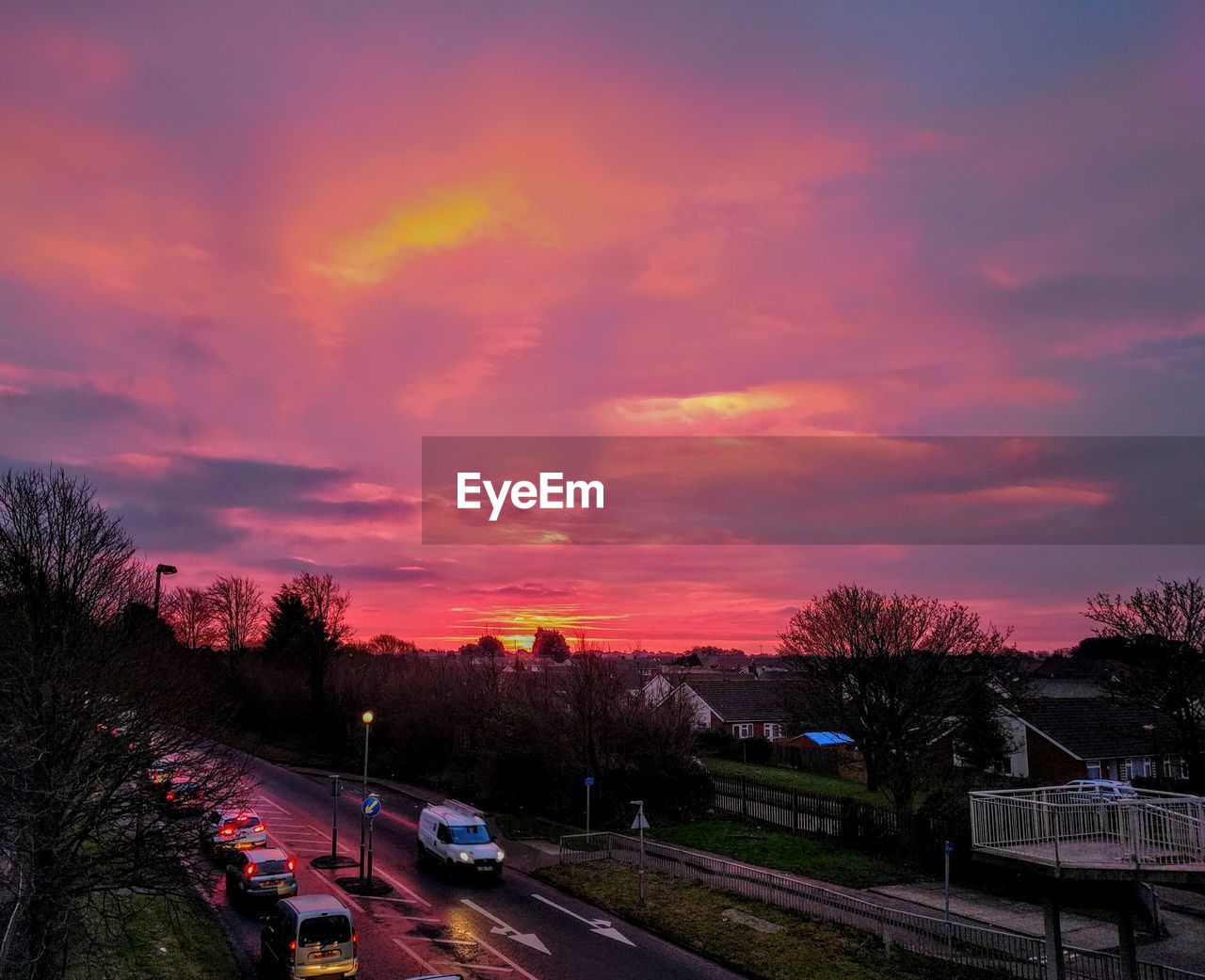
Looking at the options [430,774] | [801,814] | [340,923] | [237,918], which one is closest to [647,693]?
[801,814]

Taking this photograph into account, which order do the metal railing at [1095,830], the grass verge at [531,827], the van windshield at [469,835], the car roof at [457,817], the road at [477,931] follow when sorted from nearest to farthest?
the metal railing at [1095,830] → the road at [477,931] → the van windshield at [469,835] → the car roof at [457,817] → the grass verge at [531,827]

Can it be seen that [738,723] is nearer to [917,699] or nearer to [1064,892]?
[917,699]

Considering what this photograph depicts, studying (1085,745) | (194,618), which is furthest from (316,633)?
(1085,745)

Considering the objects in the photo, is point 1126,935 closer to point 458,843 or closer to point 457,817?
point 458,843

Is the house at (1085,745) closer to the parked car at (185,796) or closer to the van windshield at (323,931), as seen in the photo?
the van windshield at (323,931)

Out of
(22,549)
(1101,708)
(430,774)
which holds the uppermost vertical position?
(22,549)

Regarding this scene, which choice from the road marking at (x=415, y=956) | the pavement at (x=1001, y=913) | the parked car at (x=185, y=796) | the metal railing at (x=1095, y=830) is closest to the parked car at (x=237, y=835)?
the road marking at (x=415, y=956)
